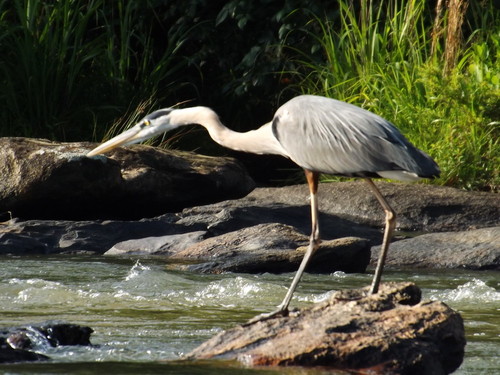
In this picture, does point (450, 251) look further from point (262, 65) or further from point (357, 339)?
point (262, 65)

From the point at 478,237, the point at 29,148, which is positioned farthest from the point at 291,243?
the point at 29,148

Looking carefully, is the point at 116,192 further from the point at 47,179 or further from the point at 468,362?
the point at 468,362

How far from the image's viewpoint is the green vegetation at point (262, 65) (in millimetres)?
10586

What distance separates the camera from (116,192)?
936 cm

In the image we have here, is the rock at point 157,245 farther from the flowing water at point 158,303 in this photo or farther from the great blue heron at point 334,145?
the great blue heron at point 334,145

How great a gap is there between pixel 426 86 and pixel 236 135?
5602 millimetres

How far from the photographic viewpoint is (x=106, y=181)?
914 cm

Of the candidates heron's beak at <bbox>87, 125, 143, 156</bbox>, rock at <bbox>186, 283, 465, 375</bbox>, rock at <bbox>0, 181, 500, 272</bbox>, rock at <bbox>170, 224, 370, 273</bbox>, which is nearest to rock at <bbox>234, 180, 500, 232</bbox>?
rock at <bbox>0, 181, 500, 272</bbox>

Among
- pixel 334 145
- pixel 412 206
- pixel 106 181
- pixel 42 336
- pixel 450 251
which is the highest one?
pixel 334 145

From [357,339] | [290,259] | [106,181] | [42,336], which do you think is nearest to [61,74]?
[106,181]

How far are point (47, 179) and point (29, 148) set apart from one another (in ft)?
1.38

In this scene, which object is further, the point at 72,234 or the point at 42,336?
the point at 72,234

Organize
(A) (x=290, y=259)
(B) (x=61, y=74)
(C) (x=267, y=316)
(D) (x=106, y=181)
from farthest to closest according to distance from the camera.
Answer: (B) (x=61, y=74), (D) (x=106, y=181), (A) (x=290, y=259), (C) (x=267, y=316)

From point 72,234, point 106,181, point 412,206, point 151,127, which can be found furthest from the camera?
point 412,206
